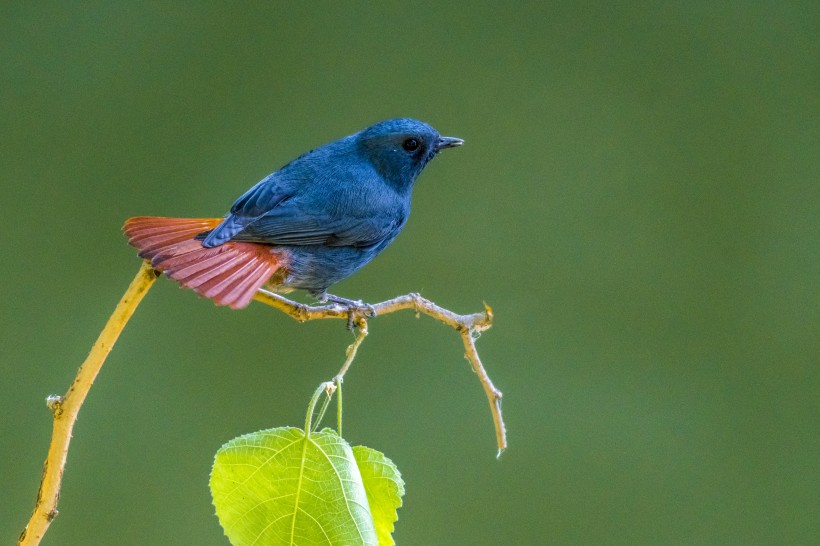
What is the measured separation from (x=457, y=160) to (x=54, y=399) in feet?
7.61

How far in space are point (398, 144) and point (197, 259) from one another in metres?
0.54

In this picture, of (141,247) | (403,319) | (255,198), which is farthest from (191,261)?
(403,319)

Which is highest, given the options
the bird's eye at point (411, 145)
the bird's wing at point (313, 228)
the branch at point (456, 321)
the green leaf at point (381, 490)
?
the bird's eye at point (411, 145)

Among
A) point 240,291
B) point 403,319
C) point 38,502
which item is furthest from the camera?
point 403,319

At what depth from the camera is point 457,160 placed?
3.03 metres

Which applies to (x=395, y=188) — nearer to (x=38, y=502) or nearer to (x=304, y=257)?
(x=304, y=257)

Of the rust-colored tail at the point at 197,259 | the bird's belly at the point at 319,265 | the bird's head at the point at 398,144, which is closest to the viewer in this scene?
the rust-colored tail at the point at 197,259

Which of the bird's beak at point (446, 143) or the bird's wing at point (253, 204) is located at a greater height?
the bird's beak at point (446, 143)

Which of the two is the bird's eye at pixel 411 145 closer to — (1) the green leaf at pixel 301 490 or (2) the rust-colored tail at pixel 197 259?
(2) the rust-colored tail at pixel 197 259

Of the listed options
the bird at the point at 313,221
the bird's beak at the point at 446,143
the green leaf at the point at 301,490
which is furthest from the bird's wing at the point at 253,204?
the green leaf at the point at 301,490

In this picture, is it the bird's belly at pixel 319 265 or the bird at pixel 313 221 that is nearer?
the bird at pixel 313 221

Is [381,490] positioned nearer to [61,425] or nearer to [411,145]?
[61,425]

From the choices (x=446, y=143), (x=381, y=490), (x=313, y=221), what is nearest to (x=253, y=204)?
(x=313, y=221)

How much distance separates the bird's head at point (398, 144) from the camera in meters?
1.57
